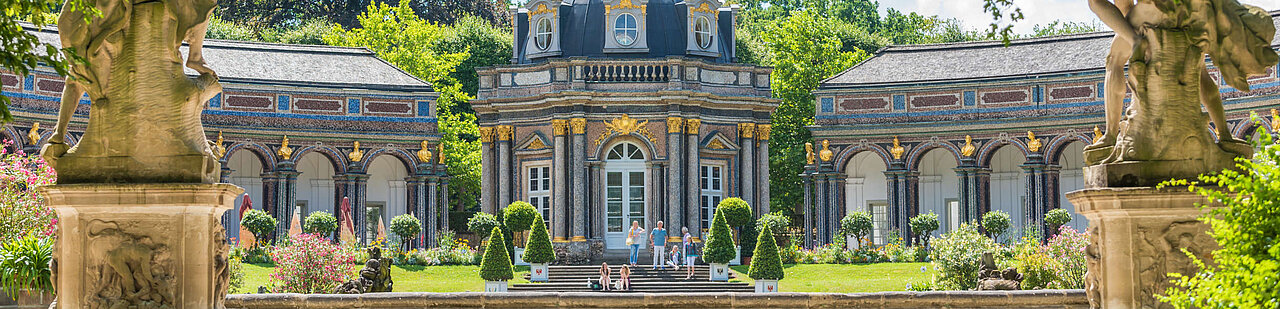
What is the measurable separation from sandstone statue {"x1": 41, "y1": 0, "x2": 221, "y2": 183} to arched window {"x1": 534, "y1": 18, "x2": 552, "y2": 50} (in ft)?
93.6

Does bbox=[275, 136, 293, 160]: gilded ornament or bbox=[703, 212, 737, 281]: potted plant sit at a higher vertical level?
bbox=[275, 136, 293, 160]: gilded ornament

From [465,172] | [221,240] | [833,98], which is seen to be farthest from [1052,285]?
[465,172]

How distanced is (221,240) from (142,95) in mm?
1255

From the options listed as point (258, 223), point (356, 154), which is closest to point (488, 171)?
point (356, 154)

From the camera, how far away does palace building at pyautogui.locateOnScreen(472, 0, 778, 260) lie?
39.5m

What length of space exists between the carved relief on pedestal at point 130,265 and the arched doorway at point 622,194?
88.6 feet

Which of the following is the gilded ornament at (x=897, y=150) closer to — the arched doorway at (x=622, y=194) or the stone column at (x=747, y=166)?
the stone column at (x=747, y=166)

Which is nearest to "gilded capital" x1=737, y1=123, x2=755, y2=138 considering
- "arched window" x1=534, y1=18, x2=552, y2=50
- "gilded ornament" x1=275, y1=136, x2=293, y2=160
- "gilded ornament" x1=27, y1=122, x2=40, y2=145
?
"arched window" x1=534, y1=18, x2=552, y2=50

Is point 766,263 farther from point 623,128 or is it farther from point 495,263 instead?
point 623,128

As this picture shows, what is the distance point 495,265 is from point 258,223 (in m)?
8.53

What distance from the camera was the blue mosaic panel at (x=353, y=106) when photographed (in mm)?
43812

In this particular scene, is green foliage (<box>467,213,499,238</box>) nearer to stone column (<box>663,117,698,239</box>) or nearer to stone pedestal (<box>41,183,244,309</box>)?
stone column (<box>663,117,698,239</box>)

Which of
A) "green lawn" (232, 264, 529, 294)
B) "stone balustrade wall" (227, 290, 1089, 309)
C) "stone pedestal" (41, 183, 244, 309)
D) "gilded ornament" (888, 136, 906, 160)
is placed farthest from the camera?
"gilded ornament" (888, 136, 906, 160)

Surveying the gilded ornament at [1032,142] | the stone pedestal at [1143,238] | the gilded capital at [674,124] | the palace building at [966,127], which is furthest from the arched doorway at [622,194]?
the stone pedestal at [1143,238]
